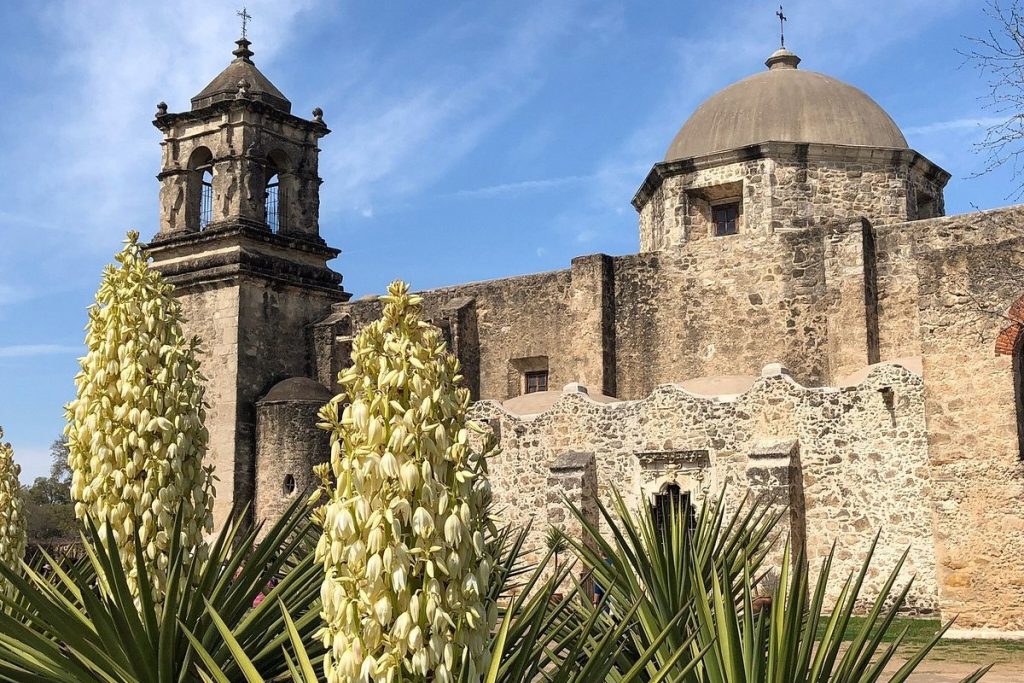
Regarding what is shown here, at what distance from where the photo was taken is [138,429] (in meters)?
4.22

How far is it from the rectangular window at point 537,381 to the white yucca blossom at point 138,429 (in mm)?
15984

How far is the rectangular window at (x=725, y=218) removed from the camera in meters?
20.1

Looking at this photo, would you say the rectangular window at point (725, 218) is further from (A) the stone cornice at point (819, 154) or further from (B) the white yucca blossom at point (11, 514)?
(B) the white yucca blossom at point (11, 514)

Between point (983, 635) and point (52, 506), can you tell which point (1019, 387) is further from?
point (52, 506)

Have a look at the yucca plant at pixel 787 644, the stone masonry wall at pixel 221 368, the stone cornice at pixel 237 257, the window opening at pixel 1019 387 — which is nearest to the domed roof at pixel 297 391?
the stone masonry wall at pixel 221 368

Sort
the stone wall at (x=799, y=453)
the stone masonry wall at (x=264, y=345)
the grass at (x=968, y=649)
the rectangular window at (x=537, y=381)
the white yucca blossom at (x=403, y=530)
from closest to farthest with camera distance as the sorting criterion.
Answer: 1. the white yucca blossom at (x=403, y=530)
2. the grass at (x=968, y=649)
3. the stone wall at (x=799, y=453)
4. the stone masonry wall at (x=264, y=345)
5. the rectangular window at (x=537, y=381)

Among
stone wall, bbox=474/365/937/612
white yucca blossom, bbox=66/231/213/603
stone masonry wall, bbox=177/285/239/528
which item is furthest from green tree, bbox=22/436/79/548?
white yucca blossom, bbox=66/231/213/603

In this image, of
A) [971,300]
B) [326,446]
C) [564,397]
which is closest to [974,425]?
[971,300]

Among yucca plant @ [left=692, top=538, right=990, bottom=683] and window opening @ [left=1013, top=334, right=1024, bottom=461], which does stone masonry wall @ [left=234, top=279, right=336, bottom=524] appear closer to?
window opening @ [left=1013, top=334, right=1024, bottom=461]

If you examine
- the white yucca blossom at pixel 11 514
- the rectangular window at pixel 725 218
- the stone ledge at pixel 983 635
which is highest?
the rectangular window at pixel 725 218

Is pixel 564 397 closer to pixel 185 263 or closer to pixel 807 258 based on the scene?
pixel 807 258

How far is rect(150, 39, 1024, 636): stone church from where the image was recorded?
11.5 meters

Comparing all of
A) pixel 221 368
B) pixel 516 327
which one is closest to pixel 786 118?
pixel 516 327

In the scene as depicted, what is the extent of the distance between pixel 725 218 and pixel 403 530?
18.0m
